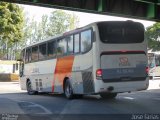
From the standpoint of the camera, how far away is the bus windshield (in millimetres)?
17922

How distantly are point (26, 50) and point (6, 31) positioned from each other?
2484 centimetres

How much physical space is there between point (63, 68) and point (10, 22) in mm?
32758

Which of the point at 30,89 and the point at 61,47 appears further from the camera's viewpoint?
the point at 30,89

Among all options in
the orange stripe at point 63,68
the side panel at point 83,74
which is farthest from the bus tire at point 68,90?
the side panel at point 83,74

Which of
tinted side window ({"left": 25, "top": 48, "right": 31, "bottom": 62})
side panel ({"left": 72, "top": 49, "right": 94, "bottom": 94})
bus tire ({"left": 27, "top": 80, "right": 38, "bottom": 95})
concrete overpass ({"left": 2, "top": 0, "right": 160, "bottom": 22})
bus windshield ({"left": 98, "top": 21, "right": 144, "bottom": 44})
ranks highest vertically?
concrete overpass ({"left": 2, "top": 0, "right": 160, "bottom": 22})

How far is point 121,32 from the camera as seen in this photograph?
1828 centimetres

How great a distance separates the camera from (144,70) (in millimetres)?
18219

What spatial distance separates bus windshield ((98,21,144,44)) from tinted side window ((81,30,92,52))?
64 centimetres

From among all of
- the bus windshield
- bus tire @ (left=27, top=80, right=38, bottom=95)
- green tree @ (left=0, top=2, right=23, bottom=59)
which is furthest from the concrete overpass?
green tree @ (left=0, top=2, right=23, bottom=59)

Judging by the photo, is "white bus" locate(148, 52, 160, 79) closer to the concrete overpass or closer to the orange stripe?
the concrete overpass

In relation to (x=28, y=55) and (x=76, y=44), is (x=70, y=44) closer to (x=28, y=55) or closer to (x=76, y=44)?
(x=76, y=44)

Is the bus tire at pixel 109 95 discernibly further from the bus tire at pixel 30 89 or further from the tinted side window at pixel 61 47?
the bus tire at pixel 30 89

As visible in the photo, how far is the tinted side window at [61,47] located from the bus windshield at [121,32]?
3293 millimetres

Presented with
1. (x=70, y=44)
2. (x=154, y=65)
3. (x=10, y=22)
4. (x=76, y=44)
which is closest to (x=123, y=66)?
(x=76, y=44)
